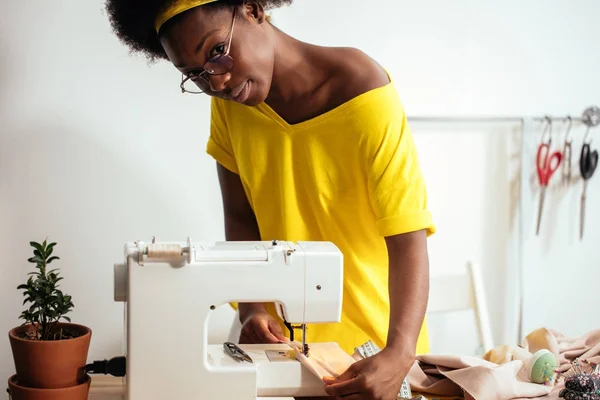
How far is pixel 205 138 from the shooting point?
2164 mm

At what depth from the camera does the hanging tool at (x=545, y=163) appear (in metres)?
2.33

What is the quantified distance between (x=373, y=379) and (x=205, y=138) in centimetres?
109

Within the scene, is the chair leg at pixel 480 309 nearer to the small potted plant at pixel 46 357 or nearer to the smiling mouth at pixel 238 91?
the smiling mouth at pixel 238 91

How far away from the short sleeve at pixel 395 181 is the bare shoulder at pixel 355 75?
0.20 feet

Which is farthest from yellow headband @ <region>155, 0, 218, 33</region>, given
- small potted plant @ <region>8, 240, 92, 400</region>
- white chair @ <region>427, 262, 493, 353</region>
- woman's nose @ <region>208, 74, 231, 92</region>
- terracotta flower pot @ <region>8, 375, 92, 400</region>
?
white chair @ <region>427, 262, 493, 353</region>

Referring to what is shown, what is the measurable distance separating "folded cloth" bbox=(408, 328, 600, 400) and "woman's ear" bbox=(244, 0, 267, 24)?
640 mm

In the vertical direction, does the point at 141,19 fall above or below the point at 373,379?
above

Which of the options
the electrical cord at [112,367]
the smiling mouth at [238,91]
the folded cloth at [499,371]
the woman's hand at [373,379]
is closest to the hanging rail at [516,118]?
the folded cloth at [499,371]

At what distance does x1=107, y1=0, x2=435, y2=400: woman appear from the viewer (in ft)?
4.22

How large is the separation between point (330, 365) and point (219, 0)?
0.60 metres

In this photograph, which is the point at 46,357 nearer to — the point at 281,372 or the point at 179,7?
the point at 281,372

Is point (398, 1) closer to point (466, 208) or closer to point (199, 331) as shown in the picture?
point (466, 208)

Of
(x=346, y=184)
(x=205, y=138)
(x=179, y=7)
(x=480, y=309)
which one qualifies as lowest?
(x=480, y=309)

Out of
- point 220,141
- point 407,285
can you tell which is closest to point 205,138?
point 220,141
